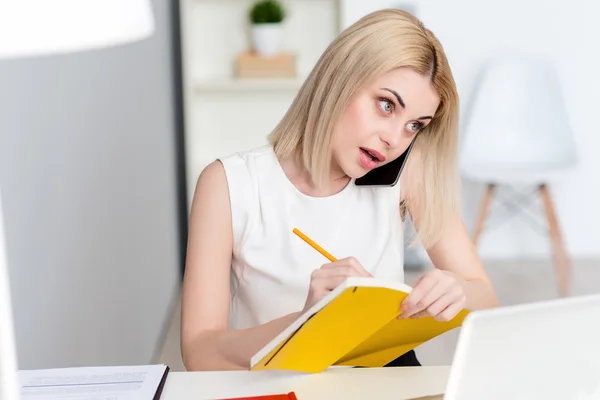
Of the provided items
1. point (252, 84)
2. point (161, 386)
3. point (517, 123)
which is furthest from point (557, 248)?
point (161, 386)

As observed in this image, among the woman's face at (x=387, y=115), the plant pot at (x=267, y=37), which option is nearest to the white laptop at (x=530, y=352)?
the woman's face at (x=387, y=115)

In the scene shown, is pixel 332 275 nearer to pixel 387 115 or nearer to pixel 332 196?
pixel 387 115

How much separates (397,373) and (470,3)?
113 inches

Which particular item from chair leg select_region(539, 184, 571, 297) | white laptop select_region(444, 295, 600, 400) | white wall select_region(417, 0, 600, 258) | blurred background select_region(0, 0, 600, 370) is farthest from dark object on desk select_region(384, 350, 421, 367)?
white wall select_region(417, 0, 600, 258)

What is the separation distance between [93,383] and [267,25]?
263cm

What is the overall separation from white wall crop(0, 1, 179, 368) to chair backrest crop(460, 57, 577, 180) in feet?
4.53

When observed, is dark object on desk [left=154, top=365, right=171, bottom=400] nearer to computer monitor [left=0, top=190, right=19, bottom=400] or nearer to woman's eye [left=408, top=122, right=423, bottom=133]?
computer monitor [left=0, top=190, right=19, bottom=400]

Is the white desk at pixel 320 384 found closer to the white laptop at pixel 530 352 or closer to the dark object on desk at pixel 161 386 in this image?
the dark object on desk at pixel 161 386

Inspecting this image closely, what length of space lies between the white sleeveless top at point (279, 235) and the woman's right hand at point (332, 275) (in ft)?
1.29

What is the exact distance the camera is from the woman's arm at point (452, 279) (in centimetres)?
104

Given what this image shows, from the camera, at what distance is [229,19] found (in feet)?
12.0

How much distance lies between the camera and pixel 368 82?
1314mm

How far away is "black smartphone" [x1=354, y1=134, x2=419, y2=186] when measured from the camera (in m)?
1.46

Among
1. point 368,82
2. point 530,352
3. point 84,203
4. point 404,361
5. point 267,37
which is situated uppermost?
point 368,82
